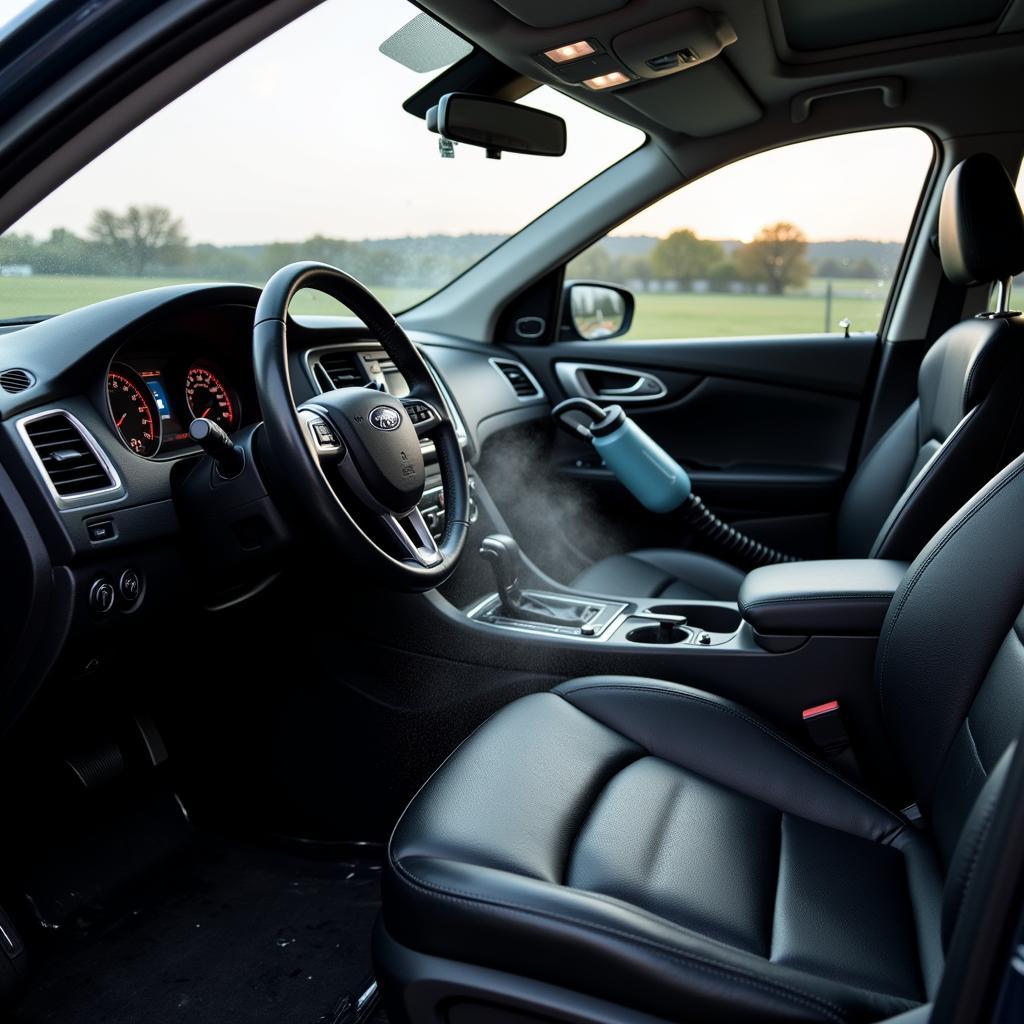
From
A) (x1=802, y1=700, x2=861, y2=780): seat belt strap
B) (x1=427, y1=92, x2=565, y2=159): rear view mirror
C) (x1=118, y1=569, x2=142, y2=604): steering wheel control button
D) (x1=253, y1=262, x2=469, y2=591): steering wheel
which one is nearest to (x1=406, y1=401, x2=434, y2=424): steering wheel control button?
(x1=253, y1=262, x2=469, y2=591): steering wheel

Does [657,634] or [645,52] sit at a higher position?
[645,52]

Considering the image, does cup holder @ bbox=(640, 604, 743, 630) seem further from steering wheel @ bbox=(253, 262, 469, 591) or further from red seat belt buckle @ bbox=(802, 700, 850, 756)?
steering wheel @ bbox=(253, 262, 469, 591)

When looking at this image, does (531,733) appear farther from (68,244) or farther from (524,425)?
(524,425)

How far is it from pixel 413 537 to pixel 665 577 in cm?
99

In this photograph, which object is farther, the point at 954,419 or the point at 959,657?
the point at 954,419

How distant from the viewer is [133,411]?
1.66 metres

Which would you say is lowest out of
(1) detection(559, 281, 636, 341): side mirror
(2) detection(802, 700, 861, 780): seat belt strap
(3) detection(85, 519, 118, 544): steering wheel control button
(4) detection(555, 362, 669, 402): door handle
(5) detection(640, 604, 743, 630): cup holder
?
(2) detection(802, 700, 861, 780): seat belt strap

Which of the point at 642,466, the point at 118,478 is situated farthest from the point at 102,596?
the point at 642,466

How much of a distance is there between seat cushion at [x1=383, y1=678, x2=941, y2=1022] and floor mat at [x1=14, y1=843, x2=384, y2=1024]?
2.09ft

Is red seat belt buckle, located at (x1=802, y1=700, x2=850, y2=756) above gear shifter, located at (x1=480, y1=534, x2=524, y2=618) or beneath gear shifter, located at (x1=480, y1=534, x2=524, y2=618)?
beneath

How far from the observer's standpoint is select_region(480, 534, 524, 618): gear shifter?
208cm

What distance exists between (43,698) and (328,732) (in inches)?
24.8

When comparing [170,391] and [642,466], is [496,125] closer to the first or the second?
[642,466]

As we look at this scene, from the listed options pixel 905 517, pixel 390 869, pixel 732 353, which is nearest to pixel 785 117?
pixel 732 353
